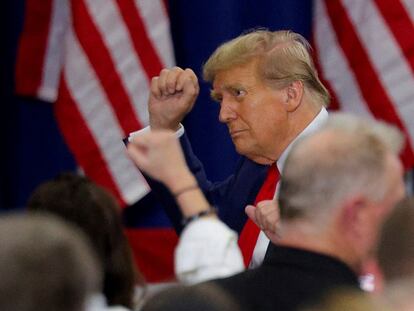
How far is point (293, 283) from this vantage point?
7.29 feet

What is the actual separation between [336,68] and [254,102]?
1448mm

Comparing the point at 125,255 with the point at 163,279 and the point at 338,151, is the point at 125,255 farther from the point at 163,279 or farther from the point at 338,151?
the point at 163,279

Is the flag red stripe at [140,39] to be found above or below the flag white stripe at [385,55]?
above

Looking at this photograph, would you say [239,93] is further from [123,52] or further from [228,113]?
[123,52]

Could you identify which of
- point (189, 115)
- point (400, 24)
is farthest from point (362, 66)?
point (189, 115)

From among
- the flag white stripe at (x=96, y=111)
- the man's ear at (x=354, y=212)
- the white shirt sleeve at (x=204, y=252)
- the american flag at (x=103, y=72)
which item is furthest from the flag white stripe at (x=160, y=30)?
the man's ear at (x=354, y=212)

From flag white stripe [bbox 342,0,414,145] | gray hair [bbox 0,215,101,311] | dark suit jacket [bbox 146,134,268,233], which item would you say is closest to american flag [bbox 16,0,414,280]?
flag white stripe [bbox 342,0,414,145]

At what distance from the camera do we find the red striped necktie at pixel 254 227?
3.16 m

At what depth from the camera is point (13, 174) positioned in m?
5.00

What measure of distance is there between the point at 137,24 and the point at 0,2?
20.1 inches

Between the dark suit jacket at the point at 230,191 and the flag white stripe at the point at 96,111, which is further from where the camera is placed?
the flag white stripe at the point at 96,111

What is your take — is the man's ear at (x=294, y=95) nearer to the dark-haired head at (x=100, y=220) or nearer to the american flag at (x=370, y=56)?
the dark-haired head at (x=100, y=220)

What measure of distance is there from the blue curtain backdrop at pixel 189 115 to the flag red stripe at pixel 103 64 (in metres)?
0.21

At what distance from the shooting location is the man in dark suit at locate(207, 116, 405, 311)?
219 cm
